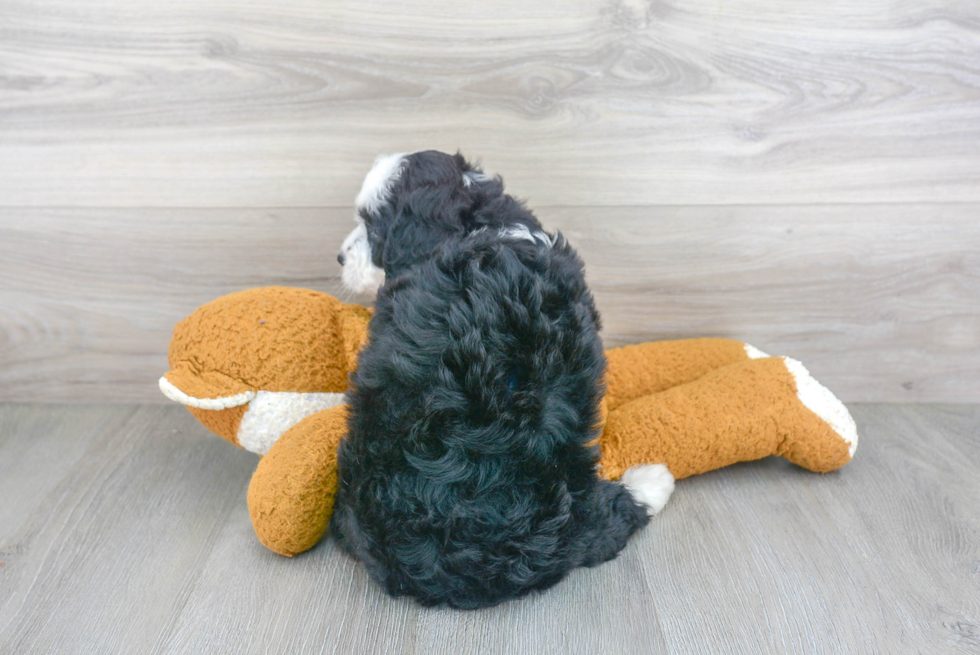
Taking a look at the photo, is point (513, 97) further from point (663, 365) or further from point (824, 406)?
point (824, 406)

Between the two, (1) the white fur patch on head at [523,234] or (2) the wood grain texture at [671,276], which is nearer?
(1) the white fur patch on head at [523,234]

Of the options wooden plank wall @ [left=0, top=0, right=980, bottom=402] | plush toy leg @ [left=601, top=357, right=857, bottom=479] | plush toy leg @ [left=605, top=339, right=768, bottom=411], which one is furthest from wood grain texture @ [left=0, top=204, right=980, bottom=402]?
plush toy leg @ [left=601, top=357, right=857, bottom=479]

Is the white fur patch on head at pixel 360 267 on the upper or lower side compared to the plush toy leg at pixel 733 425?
upper

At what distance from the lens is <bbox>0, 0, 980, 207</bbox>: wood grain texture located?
109 centimetres

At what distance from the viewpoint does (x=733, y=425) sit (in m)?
0.97

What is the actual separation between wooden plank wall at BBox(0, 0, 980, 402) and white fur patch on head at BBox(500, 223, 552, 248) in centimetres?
33

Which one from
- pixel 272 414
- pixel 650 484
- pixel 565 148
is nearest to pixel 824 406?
Answer: pixel 650 484

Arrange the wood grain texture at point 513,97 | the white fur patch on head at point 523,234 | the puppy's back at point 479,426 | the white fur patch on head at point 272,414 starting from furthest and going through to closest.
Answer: the wood grain texture at point 513,97 → the white fur patch on head at point 272,414 → the white fur patch on head at point 523,234 → the puppy's back at point 479,426

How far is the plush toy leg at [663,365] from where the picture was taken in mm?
1111

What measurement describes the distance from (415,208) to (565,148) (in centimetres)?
41

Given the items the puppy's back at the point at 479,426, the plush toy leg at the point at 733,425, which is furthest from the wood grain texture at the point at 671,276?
the puppy's back at the point at 479,426

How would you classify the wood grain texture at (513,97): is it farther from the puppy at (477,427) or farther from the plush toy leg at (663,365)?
the puppy at (477,427)

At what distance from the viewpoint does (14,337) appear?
129cm

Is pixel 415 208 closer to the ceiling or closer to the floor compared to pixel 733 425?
closer to the ceiling
